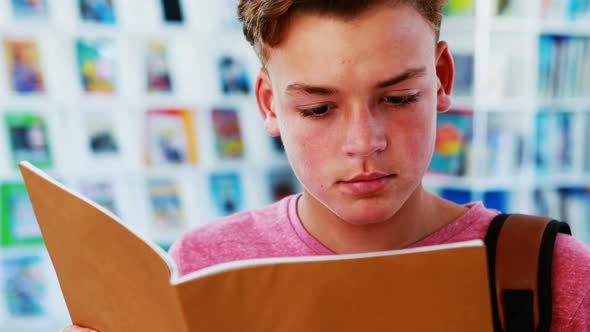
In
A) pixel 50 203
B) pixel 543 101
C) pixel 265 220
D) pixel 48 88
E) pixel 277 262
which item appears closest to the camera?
pixel 277 262

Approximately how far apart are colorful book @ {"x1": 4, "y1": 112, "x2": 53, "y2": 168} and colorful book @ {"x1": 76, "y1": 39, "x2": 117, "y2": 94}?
296mm

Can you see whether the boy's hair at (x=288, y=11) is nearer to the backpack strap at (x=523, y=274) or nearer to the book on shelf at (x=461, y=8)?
the backpack strap at (x=523, y=274)

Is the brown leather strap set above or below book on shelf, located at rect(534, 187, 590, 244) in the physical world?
above

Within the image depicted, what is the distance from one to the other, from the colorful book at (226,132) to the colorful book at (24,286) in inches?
43.0

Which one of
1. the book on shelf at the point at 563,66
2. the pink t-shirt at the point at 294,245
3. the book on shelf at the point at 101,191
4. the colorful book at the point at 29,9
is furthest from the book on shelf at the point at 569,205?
the pink t-shirt at the point at 294,245

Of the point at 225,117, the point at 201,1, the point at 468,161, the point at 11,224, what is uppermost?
the point at 201,1

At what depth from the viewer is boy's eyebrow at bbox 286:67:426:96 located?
0.84 metres

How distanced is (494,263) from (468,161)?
257 centimetres

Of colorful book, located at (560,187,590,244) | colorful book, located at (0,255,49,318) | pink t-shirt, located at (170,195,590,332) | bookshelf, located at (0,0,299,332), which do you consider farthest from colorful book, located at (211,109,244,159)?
pink t-shirt, located at (170,195,590,332)

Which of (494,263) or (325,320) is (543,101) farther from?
(325,320)

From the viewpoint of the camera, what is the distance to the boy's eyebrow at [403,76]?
840 millimetres

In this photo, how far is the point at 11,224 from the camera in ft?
11.1

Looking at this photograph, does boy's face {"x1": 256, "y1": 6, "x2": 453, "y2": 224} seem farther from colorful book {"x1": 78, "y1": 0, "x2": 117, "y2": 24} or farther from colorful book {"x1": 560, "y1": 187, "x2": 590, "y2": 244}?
colorful book {"x1": 560, "y1": 187, "x2": 590, "y2": 244}

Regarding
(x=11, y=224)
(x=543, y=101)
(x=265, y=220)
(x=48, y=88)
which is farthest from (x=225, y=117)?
(x=265, y=220)
